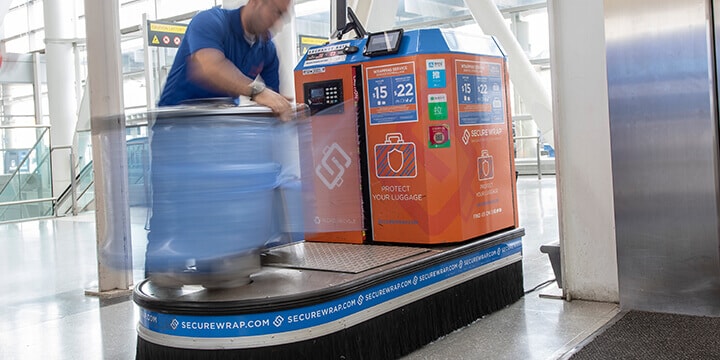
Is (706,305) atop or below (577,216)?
below

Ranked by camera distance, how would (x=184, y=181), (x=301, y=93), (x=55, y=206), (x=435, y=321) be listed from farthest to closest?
1. (x=55, y=206)
2. (x=301, y=93)
3. (x=435, y=321)
4. (x=184, y=181)

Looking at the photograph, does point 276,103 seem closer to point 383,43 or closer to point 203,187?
point 203,187

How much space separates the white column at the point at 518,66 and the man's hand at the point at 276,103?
17.2 ft

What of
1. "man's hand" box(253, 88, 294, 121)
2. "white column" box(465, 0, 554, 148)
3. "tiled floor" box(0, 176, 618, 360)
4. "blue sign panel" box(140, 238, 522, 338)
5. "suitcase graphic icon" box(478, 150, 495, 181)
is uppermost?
"white column" box(465, 0, 554, 148)

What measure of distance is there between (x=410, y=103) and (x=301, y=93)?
0.61 meters

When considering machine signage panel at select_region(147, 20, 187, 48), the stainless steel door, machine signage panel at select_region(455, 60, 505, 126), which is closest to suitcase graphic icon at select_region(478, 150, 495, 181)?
machine signage panel at select_region(455, 60, 505, 126)

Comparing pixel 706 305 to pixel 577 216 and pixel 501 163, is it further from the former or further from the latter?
pixel 501 163

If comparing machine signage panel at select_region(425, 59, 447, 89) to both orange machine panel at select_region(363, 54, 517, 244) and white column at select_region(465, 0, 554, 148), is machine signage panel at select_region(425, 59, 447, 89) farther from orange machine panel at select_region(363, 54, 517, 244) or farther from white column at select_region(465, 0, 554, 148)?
white column at select_region(465, 0, 554, 148)

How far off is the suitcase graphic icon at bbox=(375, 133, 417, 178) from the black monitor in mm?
376

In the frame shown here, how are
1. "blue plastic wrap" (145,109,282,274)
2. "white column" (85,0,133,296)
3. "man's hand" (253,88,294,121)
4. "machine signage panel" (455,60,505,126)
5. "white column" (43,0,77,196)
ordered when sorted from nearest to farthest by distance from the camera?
"blue plastic wrap" (145,109,282,274) → "man's hand" (253,88,294,121) → "machine signage panel" (455,60,505,126) → "white column" (85,0,133,296) → "white column" (43,0,77,196)

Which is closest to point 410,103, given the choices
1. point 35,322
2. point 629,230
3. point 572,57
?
point 572,57

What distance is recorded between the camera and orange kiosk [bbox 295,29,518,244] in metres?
3.09

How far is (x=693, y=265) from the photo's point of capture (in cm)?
311

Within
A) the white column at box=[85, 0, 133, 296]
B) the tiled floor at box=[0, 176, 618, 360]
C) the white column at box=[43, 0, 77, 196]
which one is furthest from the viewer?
the white column at box=[43, 0, 77, 196]
